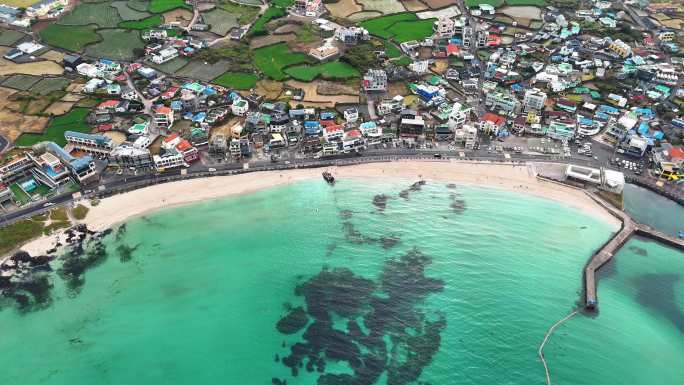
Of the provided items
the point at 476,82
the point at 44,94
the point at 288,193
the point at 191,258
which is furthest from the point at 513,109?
the point at 44,94

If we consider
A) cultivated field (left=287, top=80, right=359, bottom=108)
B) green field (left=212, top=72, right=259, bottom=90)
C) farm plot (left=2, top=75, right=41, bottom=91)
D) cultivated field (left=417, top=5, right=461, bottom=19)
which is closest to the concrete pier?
cultivated field (left=287, top=80, right=359, bottom=108)

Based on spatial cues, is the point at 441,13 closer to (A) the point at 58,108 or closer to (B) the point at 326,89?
(B) the point at 326,89

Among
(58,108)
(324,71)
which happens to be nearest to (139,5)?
(58,108)

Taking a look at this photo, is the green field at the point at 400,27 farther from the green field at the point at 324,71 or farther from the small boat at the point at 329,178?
the small boat at the point at 329,178

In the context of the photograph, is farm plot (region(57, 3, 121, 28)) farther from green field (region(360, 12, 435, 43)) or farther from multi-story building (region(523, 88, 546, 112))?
multi-story building (region(523, 88, 546, 112))

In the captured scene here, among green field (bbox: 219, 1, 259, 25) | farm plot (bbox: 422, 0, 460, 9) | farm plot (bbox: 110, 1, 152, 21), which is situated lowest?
farm plot (bbox: 110, 1, 152, 21)

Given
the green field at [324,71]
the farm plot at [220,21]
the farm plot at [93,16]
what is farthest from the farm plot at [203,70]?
the farm plot at [93,16]
